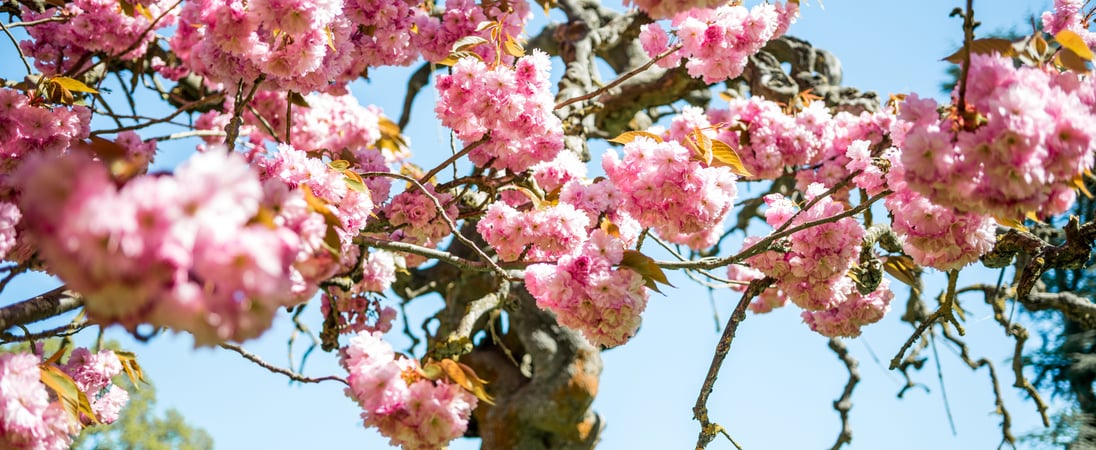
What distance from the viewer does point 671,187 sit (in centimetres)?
192

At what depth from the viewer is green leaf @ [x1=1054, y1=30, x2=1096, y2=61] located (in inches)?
48.3

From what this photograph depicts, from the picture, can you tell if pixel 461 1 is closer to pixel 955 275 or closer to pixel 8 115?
pixel 8 115

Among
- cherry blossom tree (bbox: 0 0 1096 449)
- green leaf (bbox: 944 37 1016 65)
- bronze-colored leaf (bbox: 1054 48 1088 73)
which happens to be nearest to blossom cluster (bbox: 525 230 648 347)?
cherry blossom tree (bbox: 0 0 1096 449)

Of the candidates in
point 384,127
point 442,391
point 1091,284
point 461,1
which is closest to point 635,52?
point 384,127

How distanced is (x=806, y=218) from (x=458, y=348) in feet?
3.47

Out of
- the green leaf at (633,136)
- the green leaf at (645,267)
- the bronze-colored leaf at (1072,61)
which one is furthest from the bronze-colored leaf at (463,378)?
the bronze-colored leaf at (1072,61)

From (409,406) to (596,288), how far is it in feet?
1.85

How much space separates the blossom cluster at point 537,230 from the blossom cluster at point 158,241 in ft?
4.04

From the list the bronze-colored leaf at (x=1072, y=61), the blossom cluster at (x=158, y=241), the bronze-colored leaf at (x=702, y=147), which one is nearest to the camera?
the blossom cluster at (x=158, y=241)

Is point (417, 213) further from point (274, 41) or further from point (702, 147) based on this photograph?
point (702, 147)

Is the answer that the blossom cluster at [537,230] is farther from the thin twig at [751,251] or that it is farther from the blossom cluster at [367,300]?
the blossom cluster at [367,300]

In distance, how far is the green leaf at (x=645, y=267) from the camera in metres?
1.70

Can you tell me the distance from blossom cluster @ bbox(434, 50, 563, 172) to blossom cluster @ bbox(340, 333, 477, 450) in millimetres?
693

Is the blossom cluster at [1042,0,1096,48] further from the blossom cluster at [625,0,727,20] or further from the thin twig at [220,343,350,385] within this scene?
the thin twig at [220,343,350,385]
